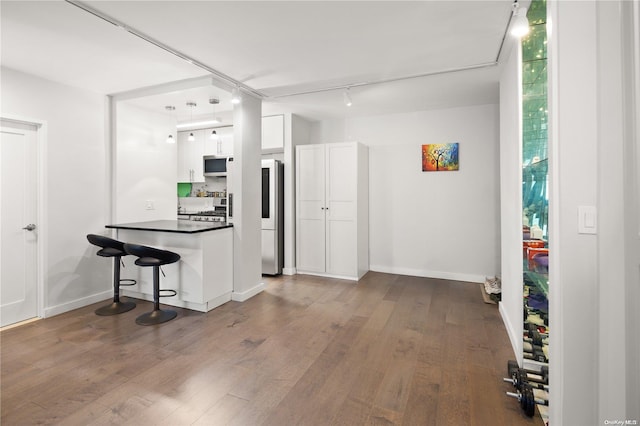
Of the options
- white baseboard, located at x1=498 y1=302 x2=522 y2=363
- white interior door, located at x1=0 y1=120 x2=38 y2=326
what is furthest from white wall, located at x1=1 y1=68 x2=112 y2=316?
white baseboard, located at x1=498 y1=302 x2=522 y2=363

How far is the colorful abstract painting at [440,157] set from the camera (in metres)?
4.74

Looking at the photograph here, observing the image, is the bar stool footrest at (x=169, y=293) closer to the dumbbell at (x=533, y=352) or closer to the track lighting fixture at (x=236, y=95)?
the track lighting fixture at (x=236, y=95)

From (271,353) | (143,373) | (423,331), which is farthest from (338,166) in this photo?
(143,373)

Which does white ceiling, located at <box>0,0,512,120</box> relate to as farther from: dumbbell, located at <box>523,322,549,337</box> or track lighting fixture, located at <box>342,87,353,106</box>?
dumbbell, located at <box>523,322,549,337</box>

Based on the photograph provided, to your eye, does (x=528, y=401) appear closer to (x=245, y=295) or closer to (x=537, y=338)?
(x=537, y=338)

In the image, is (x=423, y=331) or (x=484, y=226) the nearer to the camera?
(x=423, y=331)

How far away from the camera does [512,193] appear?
2.74 metres

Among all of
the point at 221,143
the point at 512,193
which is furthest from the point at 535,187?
the point at 221,143

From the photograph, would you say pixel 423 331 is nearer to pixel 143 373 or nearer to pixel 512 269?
pixel 512 269

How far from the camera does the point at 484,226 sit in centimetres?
461

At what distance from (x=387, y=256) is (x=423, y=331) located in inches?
89.5

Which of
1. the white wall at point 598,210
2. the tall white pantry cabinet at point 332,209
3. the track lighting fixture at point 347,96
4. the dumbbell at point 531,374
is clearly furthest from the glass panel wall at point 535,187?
the tall white pantry cabinet at point 332,209

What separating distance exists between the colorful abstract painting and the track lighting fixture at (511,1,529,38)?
2.47 m

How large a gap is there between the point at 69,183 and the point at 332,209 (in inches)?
133
